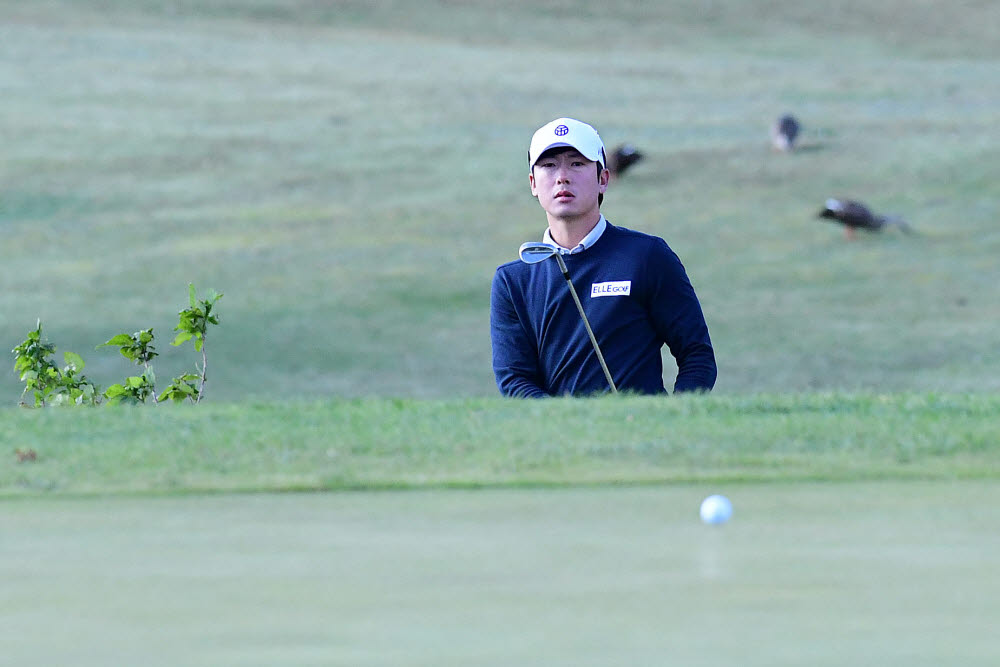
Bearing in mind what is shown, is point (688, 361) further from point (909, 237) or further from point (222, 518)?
point (909, 237)

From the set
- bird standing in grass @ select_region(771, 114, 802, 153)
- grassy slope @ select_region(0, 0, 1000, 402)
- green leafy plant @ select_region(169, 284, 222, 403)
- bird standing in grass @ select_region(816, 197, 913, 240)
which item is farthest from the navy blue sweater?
bird standing in grass @ select_region(771, 114, 802, 153)

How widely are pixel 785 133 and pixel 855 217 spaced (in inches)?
179

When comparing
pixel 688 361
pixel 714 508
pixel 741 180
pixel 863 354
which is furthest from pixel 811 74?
pixel 714 508

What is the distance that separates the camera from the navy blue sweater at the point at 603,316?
17.6ft

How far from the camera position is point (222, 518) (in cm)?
364

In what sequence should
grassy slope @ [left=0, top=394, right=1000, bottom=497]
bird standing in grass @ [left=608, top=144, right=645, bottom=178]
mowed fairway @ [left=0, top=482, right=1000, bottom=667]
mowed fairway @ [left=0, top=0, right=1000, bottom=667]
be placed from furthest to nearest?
bird standing in grass @ [left=608, top=144, right=645, bottom=178]
grassy slope @ [left=0, top=394, right=1000, bottom=497]
mowed fairway @ [left=0, top=0, right=1000, bottom=667]
mowed fairway @ [left=0, top=482, right=1000, bottom=667]

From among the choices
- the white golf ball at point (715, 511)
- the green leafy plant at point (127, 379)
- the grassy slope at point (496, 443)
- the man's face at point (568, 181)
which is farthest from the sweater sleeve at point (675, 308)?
the green leafy plant at point (127, 379)

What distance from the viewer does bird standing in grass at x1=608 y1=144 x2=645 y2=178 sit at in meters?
24.2

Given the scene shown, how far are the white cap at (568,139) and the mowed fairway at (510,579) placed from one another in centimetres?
160

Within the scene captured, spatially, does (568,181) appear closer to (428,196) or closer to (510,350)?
(510,350)

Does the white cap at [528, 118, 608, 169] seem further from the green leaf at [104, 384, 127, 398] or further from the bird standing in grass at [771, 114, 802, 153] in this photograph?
the bird standing in grass at [771, 114, 802, 153]

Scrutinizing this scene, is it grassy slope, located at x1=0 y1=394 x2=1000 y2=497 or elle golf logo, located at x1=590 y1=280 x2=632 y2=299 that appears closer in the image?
grassy slope, located at x1=0 y1=394 x2=1000 y2=497

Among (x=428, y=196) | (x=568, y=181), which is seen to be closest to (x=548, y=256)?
(x=568, y=181)

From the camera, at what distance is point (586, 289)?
538 centimetres
